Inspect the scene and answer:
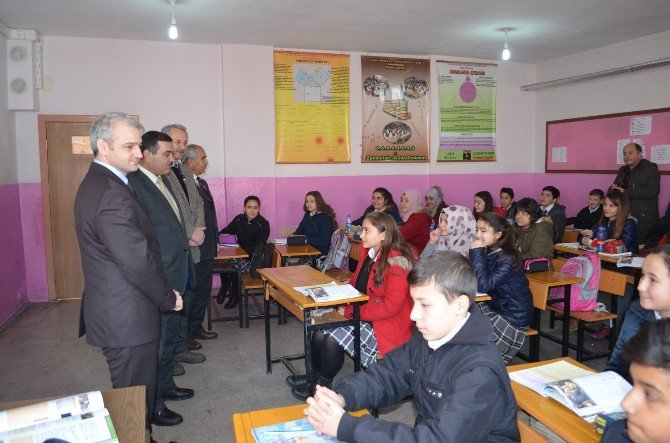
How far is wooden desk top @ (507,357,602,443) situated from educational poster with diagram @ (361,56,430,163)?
5.48 meters

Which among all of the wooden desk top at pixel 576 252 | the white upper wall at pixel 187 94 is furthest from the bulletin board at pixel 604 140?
the white upper wall at pixel 187 94

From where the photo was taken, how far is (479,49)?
6.68 m

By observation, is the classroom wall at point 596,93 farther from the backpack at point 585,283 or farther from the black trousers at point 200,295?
the black trousers at point 200,295

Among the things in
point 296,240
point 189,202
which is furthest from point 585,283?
point 189,202

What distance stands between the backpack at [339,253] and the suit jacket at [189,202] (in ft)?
5.19

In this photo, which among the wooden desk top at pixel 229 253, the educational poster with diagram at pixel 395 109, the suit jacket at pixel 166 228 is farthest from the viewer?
the educational poster with diagram at pixel 395 109

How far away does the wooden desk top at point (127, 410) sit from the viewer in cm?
146

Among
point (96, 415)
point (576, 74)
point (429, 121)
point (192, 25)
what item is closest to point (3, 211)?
point (192, 25)

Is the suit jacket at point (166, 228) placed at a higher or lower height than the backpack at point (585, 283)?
higher

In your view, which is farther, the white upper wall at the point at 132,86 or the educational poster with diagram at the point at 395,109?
the educational poster with diagram at the point at 395,109

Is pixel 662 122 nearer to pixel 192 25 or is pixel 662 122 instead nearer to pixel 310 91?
pixel 310 91

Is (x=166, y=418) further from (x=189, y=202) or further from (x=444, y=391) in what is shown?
(x=444, y=391)

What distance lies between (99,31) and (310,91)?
2.49m

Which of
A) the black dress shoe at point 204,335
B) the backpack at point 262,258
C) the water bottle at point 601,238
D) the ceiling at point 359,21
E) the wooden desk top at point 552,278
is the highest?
the ceiling at point 359,21
